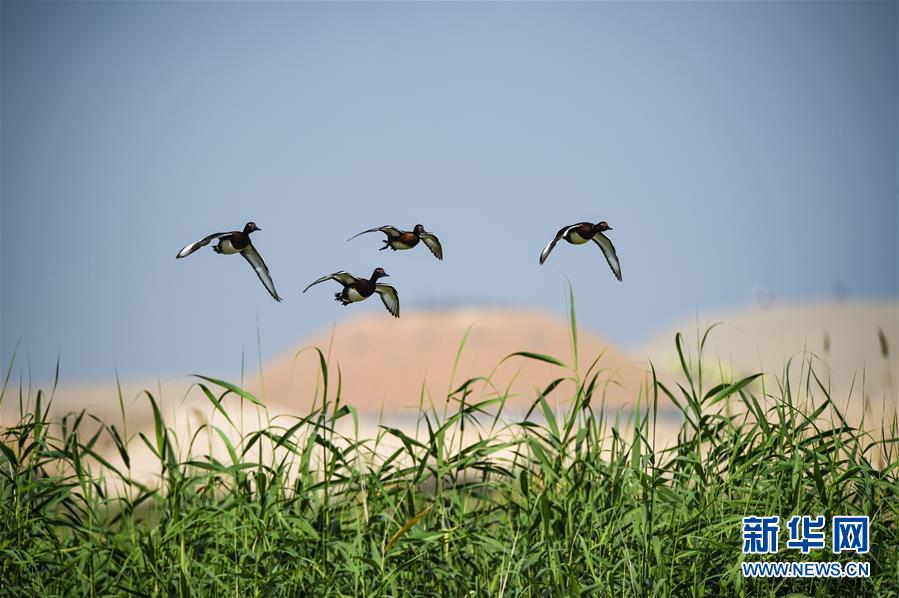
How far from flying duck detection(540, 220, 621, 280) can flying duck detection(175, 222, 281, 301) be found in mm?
793

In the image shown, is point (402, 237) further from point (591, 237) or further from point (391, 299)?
point (591, 237)

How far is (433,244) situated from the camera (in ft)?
9.32

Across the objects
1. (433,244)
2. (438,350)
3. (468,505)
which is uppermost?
(433,244)

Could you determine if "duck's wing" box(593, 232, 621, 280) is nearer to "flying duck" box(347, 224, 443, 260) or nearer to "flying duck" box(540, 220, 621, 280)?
"flying duck" box(540, 220, 621, 280)

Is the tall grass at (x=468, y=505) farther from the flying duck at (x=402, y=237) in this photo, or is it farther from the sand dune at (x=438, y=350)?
the sand dune at (x=438, y=350)

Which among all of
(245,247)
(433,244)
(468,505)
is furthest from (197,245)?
(468,505)

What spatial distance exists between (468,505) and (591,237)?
1.73 m

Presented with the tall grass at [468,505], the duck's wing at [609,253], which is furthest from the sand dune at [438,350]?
the duck's wing at [609,253]

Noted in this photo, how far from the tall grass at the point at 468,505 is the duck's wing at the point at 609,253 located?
0.60m

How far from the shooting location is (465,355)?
785 inches

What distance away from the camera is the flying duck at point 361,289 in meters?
2.60

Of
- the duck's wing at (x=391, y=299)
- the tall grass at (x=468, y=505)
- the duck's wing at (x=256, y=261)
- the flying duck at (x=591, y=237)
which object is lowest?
the tall grass at (x=468, y=505)

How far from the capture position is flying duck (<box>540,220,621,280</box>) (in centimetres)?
288

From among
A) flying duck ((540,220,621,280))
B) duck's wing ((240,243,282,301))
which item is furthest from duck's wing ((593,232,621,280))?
duck's wing ((240,243,282,301))
